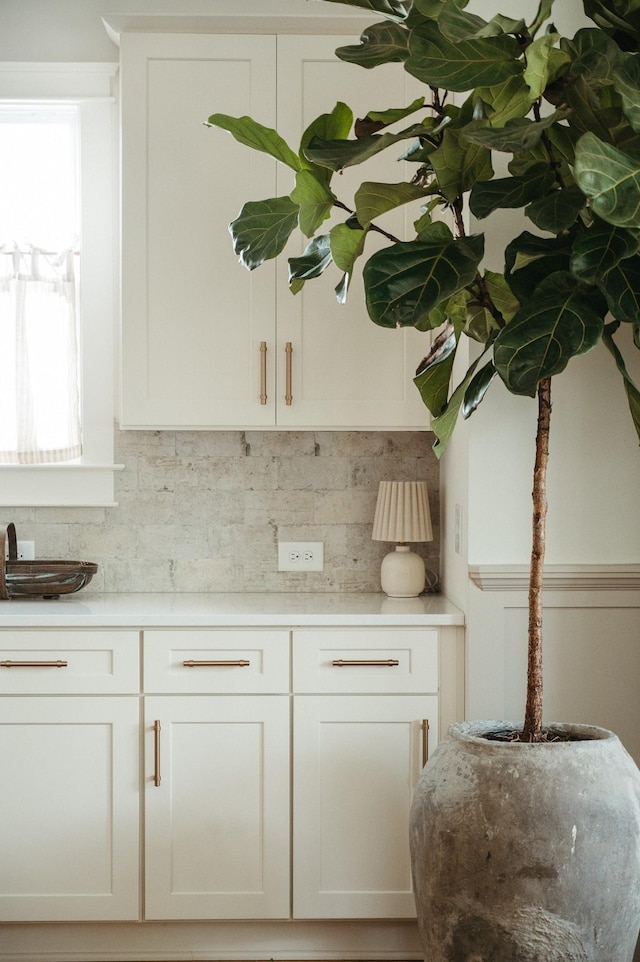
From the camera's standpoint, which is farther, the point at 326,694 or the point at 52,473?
the point at 52,473

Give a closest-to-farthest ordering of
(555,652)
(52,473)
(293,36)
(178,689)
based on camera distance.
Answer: (555,652) < (178,689) < (293,36) < (52,473)

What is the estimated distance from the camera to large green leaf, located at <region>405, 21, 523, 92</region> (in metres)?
1.46

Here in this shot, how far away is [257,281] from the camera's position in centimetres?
270

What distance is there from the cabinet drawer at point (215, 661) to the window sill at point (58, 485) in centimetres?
65

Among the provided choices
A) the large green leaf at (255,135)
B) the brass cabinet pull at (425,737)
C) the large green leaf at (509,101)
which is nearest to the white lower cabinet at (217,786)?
the brass cabinet pull at (425,737)

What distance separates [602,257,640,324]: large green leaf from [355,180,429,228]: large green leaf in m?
0.37

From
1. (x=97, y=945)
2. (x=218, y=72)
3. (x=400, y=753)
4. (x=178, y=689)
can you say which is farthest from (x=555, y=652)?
(x=218, y=72)

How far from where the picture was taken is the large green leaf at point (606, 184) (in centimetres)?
132

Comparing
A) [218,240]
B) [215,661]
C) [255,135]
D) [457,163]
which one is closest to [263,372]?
[218,240]

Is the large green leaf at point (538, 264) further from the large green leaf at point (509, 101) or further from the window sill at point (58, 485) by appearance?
the window sill at point (58, 485)

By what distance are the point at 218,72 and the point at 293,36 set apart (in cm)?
23

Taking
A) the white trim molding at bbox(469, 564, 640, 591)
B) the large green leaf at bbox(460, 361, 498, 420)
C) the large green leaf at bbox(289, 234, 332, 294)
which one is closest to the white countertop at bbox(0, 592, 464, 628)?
the white trim molding at bbox(469, 564, 640, 591)

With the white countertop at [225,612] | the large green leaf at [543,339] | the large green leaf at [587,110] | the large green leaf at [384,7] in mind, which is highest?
the large green leaf at [384,7]

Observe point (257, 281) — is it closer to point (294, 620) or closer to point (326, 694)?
point (294, 620)
